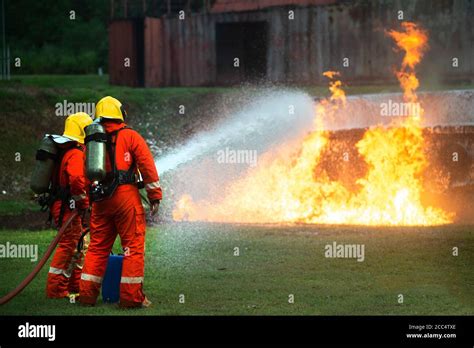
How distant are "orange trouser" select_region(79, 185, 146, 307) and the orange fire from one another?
29.5 feet

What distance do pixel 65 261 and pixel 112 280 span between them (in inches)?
30.3

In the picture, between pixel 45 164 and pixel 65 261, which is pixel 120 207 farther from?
pixel 45 164

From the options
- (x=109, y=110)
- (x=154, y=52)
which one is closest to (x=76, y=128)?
(x=109, y=110)

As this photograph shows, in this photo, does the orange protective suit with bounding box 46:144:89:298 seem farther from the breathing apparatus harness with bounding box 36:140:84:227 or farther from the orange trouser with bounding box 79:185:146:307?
the orange trouser with bounding box 79:185:146:307

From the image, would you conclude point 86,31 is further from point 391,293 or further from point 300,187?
point 391,293

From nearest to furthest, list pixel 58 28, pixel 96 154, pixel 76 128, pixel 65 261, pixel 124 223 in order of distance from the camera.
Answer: pixel 96 154, pixel 124 223, pixel 65 261, pixel 76 128, pixel 58 28

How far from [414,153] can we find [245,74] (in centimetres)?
1495

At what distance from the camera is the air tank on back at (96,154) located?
1227cm

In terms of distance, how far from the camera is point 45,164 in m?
13.4

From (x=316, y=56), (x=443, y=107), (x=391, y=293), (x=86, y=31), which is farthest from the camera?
(x=86, y=31)

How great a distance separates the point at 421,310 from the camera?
12562 millimetres

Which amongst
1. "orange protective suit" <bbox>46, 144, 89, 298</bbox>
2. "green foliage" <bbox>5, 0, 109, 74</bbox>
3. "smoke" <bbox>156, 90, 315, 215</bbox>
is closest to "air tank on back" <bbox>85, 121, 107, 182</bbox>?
"orange protective suit" <bbox>46, 144, 89, 298</bbox>

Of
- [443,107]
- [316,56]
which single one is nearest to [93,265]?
[443,107]

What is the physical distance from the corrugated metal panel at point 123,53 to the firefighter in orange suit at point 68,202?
2318 cm
